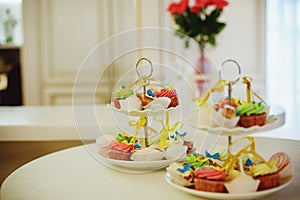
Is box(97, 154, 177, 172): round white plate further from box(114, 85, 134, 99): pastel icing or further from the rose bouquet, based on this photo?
the rose bouquet

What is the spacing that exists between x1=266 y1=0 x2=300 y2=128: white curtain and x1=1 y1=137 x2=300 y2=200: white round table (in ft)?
9.48

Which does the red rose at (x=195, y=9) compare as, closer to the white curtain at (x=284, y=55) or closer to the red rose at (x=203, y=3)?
the red rose at (x=203, y=3)

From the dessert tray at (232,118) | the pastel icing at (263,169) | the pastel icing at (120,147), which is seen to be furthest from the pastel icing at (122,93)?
the pastel icing at (263,169)

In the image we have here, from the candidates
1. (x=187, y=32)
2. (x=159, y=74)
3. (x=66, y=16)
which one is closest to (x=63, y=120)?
(x=159, y=74)

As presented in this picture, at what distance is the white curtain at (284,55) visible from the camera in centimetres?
414

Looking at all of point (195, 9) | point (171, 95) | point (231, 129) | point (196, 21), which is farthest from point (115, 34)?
point (231, 129)

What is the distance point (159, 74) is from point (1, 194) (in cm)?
56

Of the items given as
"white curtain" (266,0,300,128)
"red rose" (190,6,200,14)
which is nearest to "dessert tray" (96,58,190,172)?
"red rose" (190,6,200,14)

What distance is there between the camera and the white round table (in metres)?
1.04

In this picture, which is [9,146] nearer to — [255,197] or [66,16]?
[255,197]

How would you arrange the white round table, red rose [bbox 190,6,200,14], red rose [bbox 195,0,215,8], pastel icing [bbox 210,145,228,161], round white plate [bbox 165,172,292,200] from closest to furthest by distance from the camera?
round white plate [bbox 165,172,292,200] < the white round table < pastel icing [bbox 210,145,228,161] < red rose [bbox 195,0,215,8] < red rose [bbox 190,6,200,14]

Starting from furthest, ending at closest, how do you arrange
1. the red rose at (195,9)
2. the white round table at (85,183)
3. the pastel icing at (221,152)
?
1. the red rose at (195,9)
2. the pastel icing at (221,152)
3. the white round table at (85,183)

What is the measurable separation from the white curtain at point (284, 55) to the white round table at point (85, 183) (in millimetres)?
2889

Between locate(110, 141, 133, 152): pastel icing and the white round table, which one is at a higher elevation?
locate(110, 141, 133, 152): pastel icing
